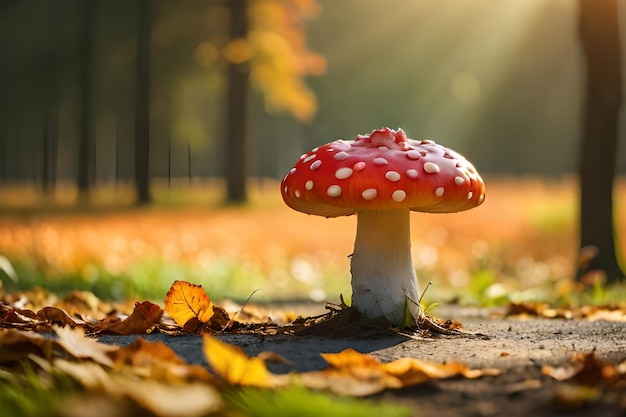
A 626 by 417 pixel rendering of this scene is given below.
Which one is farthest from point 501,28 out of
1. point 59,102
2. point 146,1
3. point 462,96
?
point 146,1

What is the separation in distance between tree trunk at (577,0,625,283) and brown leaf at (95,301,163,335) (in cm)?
452

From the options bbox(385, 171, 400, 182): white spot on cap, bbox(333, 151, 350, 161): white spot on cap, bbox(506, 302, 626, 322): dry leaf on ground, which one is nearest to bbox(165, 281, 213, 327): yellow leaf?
bbox(333, 151, 350, 161): white spot on cap

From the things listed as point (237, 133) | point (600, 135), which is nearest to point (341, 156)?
point (600, 135)

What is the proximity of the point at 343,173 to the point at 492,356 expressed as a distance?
0.82 meters

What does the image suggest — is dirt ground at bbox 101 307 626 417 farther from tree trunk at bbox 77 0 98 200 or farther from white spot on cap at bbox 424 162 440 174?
tree trunk at bbox 77 0 98 200

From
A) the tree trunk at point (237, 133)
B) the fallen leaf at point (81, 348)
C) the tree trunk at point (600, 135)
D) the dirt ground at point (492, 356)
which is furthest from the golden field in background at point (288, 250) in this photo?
the fallen leaf at point (81, 348)

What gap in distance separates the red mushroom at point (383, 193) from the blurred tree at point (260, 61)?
11.3 meters

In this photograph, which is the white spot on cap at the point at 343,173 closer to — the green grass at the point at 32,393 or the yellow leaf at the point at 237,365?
the yellow leaf at the point at 237,365

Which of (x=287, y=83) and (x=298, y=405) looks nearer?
(x=298, y=405)

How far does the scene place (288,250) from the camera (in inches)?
356

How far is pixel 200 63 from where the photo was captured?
59.6 ft

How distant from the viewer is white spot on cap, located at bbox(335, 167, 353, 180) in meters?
2.72

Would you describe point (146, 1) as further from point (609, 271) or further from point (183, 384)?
point (183, 384)

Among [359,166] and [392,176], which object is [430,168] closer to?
[392,176]
